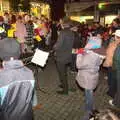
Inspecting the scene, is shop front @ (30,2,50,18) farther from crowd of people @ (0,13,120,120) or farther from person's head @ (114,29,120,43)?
person's head @ (114,29,120,43)

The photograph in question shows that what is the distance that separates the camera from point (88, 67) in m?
6.60

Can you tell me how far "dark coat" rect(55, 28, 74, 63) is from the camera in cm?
828

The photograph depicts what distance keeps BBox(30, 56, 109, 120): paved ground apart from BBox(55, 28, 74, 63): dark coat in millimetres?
1015

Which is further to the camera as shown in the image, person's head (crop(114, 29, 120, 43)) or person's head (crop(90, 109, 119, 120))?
person's head (crop(114, 29, 120, 43))

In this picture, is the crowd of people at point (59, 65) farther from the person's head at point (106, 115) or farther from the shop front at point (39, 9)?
the shop front at point (39, 9)

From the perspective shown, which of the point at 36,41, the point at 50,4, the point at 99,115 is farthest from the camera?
the point at 50,4

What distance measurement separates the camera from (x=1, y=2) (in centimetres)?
2072

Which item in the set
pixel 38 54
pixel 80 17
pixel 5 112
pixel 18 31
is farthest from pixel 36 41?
pixel 80 17

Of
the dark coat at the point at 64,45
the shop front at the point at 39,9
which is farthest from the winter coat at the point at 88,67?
the shop front at the point at 39,9

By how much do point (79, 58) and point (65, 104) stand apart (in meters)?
1.71

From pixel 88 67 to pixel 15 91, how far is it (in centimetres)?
297

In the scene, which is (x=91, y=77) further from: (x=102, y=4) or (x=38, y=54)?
(x=102, y=4)

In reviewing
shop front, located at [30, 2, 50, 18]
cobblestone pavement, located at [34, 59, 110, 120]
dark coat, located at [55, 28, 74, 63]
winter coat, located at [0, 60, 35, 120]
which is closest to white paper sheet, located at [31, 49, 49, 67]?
dark coat, located at [55, 28, 74, 63]

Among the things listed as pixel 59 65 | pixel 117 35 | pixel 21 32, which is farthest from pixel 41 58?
pixel 21 32
